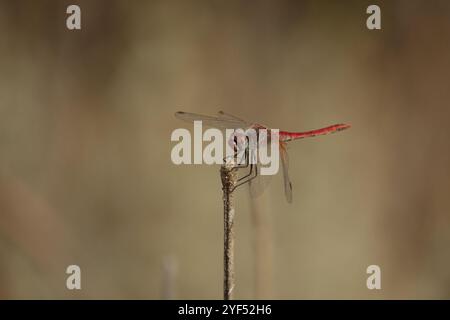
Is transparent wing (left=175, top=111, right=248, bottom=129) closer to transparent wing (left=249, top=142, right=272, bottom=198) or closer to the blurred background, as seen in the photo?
transparent wing (left=249, top=142, right=272, bottom=198)

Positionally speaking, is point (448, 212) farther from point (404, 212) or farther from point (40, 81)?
point (40, 81)

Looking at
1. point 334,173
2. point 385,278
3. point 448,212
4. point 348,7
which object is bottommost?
point 385,278

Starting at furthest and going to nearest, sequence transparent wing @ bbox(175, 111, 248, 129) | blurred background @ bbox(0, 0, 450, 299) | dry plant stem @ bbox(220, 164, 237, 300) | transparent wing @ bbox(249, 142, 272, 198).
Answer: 1. blurred background @ bbox(0, 0, 450, 299)
2. transparent wing @ bbox(175, 111, 248, 129)
3. transparent wing @ bbox(249, 142, 272, 198)
4. dry plant stem @ bbox(220, 164, 237, 300)

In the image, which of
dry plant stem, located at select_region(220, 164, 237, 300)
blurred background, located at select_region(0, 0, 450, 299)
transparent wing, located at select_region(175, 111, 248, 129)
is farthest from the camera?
blurred background, located at select_region(0, 0, 450, 299)

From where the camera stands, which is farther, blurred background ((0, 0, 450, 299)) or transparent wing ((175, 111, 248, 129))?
blurred background ((0, 0, 450, 299))

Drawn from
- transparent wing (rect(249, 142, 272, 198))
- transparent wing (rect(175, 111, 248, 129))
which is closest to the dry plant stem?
transparent wing (rect(249, 142, 272, 198))

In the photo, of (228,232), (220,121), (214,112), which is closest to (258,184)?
(220,121)

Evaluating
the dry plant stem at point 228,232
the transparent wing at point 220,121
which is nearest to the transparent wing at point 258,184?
the transparent wing at point 220,121

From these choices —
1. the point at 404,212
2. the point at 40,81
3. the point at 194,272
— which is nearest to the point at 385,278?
the point at 404,212
